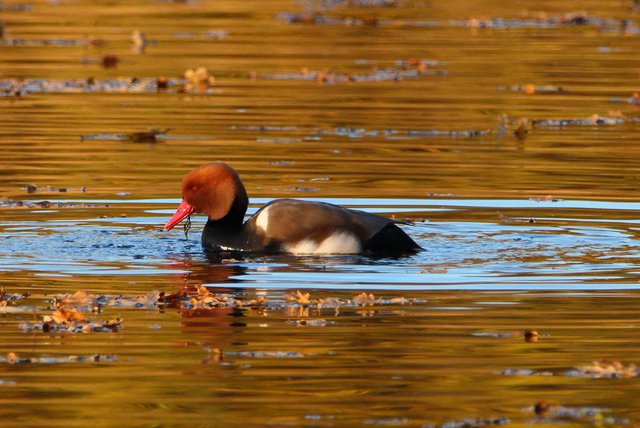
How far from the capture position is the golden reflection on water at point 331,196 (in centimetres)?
790

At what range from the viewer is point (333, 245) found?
12.1 metres

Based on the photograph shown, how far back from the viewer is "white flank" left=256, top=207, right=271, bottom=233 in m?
12.3

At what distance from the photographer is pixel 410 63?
25516 mm

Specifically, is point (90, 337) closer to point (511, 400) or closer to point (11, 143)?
point (511, 400)

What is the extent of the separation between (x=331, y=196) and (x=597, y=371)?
A: 6.76 metres

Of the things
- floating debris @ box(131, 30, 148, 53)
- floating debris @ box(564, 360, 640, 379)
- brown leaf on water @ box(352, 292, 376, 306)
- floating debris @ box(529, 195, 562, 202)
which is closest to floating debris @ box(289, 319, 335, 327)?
brown leaf on water @ box(352, 292, 376, 306)

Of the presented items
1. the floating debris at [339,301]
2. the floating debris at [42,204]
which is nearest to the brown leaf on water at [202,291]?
the floating debris at [339,301]

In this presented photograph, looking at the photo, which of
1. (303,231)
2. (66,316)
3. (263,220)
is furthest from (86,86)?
(66,316)

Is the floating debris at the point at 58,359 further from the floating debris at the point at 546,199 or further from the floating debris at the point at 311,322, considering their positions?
the floating debris at the point at 546,199

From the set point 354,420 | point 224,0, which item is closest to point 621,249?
point 354,420

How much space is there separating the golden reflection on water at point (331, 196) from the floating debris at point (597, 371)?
65 millimetres

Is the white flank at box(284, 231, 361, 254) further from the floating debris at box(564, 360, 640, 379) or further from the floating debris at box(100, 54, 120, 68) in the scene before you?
the floating debris at box(100, 54, 120, 68)

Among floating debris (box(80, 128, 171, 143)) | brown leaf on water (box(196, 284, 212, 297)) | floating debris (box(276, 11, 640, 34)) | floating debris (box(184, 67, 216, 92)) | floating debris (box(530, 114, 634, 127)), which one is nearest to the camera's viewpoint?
brown leaf on water (box(196, 284, 212, 297))

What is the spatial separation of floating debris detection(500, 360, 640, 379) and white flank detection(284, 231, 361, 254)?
153 inches
